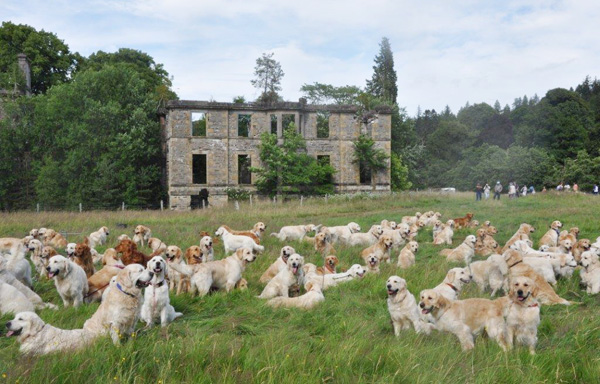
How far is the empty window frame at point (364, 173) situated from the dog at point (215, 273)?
3168 centimetres

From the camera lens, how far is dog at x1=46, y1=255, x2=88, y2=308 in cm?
741

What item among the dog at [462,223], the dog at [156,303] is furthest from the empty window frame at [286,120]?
the dog at [156,303]

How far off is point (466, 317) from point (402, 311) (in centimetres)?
88

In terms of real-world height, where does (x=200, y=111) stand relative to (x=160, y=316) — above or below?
above

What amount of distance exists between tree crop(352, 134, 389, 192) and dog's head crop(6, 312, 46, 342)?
35266 millimetres

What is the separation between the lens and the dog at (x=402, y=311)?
21.3 ft

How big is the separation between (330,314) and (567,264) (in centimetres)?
577

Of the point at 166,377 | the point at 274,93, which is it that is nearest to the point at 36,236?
the point at 166,377

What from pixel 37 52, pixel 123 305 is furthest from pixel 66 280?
pixel 37 52

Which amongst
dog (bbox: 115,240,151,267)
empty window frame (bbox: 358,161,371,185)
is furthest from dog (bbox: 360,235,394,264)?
empty window frame (bbox: 358,161,371,185)

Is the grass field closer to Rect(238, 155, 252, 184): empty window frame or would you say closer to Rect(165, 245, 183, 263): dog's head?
Rect(165, 245, 183, 263): dog's head

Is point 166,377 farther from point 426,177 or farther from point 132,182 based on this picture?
point 426,177

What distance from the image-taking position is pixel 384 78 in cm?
6391

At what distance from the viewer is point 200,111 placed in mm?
37281
